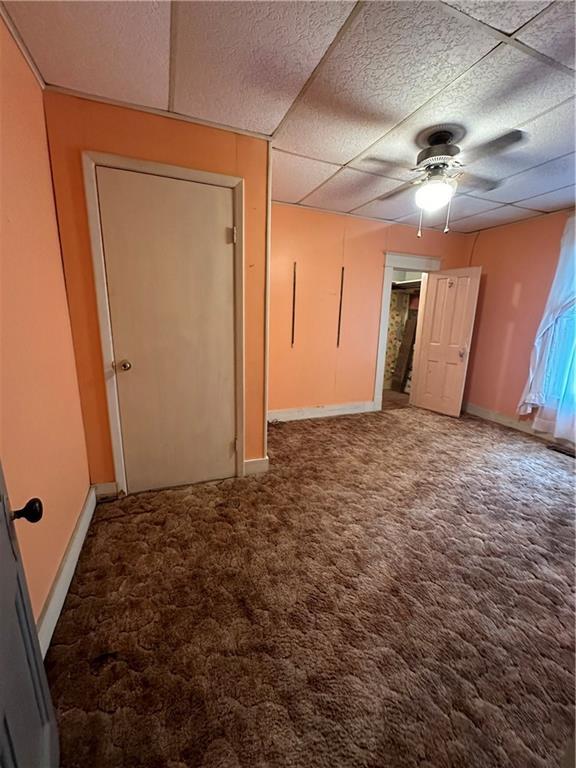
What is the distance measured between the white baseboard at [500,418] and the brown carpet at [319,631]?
4.99 feet

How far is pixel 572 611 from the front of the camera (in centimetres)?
148

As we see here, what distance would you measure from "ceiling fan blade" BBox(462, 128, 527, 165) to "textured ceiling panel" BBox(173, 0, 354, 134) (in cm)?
138

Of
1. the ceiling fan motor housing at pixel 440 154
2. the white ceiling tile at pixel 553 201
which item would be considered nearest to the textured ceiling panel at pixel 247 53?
the ceiling fan motor housing at pixel 440 154

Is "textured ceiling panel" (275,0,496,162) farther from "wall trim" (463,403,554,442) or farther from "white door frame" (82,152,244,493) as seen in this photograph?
"wall trim" (463,403,554,442)

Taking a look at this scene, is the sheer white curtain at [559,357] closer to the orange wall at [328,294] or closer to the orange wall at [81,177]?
the orange wall at [328,294]

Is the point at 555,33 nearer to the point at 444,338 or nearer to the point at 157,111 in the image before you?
the point at 157,111

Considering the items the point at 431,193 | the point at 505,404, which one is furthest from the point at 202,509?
the point at 505,404

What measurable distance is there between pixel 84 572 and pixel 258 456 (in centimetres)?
133

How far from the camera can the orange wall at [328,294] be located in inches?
141

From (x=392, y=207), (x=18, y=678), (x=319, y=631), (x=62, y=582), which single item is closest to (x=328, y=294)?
(x=392, y=207)

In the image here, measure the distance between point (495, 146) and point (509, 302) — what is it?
2.30 metres

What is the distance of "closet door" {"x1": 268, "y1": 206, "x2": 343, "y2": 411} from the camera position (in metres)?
3.56

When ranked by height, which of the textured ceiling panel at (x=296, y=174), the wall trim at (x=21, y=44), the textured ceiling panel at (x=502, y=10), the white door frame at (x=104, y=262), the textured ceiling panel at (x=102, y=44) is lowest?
the white door frame at (x=104, y=262)

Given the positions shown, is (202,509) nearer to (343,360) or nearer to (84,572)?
(84,572)
